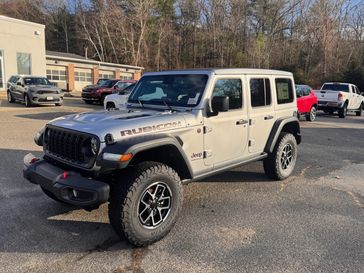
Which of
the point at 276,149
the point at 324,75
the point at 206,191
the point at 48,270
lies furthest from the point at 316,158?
the point at 324,75

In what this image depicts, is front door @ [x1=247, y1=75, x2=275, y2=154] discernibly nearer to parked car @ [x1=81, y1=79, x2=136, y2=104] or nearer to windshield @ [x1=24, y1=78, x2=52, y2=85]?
parked car @ [x1=81, y1=79, x2=136, y2=104]

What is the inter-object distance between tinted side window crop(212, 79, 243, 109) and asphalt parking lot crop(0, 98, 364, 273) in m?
1.39

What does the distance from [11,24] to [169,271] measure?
2975 centimetres

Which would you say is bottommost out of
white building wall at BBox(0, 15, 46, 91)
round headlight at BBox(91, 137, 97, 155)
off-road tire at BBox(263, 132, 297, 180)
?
off-road tire at BBox(263, 132, 297, 180)

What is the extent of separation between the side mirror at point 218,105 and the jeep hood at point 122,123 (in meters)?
0.38

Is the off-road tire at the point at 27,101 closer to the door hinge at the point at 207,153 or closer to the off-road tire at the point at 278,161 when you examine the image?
the off-road tire at the point at 278,161

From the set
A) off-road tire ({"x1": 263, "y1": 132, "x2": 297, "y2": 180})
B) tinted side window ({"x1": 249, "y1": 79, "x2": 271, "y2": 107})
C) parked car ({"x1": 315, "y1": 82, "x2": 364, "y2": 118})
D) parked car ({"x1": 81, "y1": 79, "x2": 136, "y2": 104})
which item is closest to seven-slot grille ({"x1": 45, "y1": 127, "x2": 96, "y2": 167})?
tinted side window ({"x1": 249, "y1": 79, "x2": 271, "y2": 107})

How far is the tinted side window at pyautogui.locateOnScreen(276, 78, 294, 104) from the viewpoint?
6020 mm

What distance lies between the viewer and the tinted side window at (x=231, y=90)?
15.6 feet

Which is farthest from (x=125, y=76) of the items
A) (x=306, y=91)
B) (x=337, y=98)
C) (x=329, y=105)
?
(x=306, y=91)

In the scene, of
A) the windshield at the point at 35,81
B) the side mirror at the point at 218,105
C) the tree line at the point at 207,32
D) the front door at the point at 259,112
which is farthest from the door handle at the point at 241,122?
the tree line at the point at 207,32

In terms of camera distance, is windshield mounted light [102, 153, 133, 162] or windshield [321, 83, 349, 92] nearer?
windshield mounted light [102, 153, 133, 162]

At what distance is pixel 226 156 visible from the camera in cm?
490

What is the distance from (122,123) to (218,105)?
1.25m
